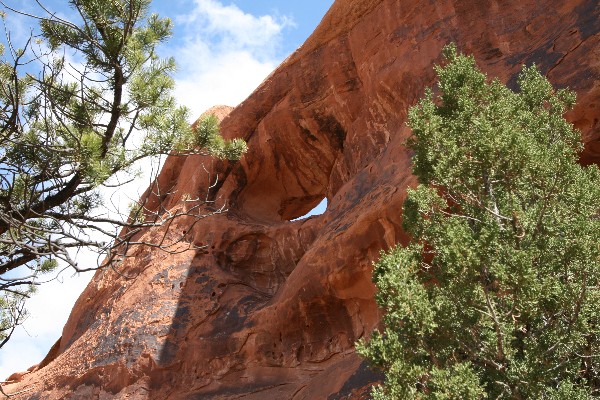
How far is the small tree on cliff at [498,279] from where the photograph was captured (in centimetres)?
664

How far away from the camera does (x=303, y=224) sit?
1742 centimetres

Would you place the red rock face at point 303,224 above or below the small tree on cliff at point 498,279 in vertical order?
above

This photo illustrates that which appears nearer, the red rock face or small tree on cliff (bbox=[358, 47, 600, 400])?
small tree on cliff (bbox=[358, 47, 600, 400])

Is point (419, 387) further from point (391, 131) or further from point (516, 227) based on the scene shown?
point (391, 131)

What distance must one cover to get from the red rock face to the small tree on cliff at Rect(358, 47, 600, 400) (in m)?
2.79

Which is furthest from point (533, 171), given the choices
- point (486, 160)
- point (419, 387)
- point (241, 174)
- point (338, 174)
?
point (241, 174)

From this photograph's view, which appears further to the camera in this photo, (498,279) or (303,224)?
(303,224)

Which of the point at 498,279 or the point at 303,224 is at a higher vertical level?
the point at 303,224

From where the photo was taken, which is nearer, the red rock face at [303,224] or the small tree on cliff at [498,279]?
the small tree on cliff at [498,279]

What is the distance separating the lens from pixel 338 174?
16422 mm

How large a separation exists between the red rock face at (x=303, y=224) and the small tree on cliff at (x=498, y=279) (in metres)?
2.79

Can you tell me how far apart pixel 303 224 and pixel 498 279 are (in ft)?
35.2

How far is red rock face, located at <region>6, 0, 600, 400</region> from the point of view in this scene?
38.7ft

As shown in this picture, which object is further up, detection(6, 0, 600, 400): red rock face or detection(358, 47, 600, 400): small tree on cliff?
detection(6, 0, 600, 400): red rock face
